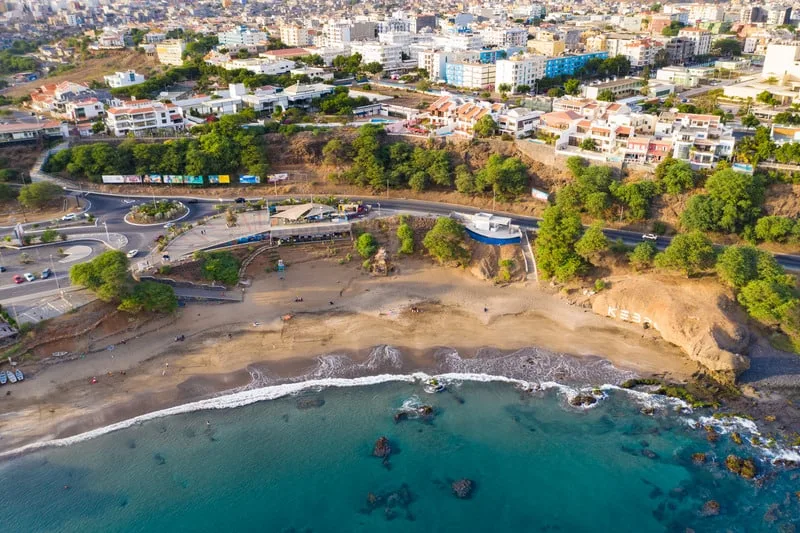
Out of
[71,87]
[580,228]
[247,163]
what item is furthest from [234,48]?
[580,228]

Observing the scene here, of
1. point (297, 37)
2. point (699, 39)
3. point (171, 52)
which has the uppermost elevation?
point (297, 37)

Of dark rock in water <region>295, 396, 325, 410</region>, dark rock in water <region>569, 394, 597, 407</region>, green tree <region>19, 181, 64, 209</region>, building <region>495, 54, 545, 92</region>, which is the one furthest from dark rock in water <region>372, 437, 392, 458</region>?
building <region>495, 54, 545, 92</region>

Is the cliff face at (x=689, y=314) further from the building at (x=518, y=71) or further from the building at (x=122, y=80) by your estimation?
the building at (x=122, y=80)

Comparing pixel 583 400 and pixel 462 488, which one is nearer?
pixel 462 488

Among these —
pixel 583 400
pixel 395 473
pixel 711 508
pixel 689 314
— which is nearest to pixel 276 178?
pixel 395 473

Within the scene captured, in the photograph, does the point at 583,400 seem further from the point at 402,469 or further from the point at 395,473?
the point at 395,473

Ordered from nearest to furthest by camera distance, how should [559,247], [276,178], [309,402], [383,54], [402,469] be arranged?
[402,469] → [309,402] → [559,247] → [276,178] → [383,54]

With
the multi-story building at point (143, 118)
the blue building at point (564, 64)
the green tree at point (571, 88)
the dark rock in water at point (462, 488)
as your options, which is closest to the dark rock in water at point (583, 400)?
the dark rock in water at point (462, 488)

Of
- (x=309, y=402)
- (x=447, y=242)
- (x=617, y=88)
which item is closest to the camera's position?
(x=309, y=402)
